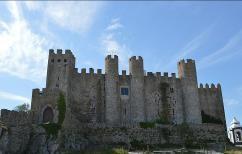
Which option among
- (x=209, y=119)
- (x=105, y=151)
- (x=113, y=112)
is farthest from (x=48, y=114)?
(x=209, y=119)

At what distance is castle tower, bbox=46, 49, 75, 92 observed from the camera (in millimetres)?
44219

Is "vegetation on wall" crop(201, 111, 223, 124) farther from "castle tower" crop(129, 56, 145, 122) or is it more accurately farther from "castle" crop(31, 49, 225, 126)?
"castle tower" crop(129, 56, 145, 122)

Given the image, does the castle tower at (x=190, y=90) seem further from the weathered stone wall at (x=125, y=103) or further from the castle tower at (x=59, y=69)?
the castle tower at (x=59, y=69)

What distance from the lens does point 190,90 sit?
5106cm

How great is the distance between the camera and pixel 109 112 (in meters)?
46.8

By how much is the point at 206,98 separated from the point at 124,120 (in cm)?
1553

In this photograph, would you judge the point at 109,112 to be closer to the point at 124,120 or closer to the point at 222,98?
the point at 124,120

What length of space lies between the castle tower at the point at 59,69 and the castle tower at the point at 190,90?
17.2m

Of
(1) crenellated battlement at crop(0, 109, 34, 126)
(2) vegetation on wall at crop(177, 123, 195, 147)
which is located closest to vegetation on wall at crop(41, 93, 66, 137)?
(1) crenellated battlement at crop(0, 109, 34, 126)

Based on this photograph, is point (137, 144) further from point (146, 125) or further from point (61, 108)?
point (61, 108)

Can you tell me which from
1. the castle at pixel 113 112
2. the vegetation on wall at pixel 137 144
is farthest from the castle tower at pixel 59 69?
the vegetation on wall at pixel 137 144

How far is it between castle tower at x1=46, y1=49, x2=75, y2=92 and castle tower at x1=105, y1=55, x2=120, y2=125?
17.7 ft

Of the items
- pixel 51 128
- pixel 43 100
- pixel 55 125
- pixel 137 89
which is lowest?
pixel 51 128

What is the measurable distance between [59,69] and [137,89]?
1165 centimetres
